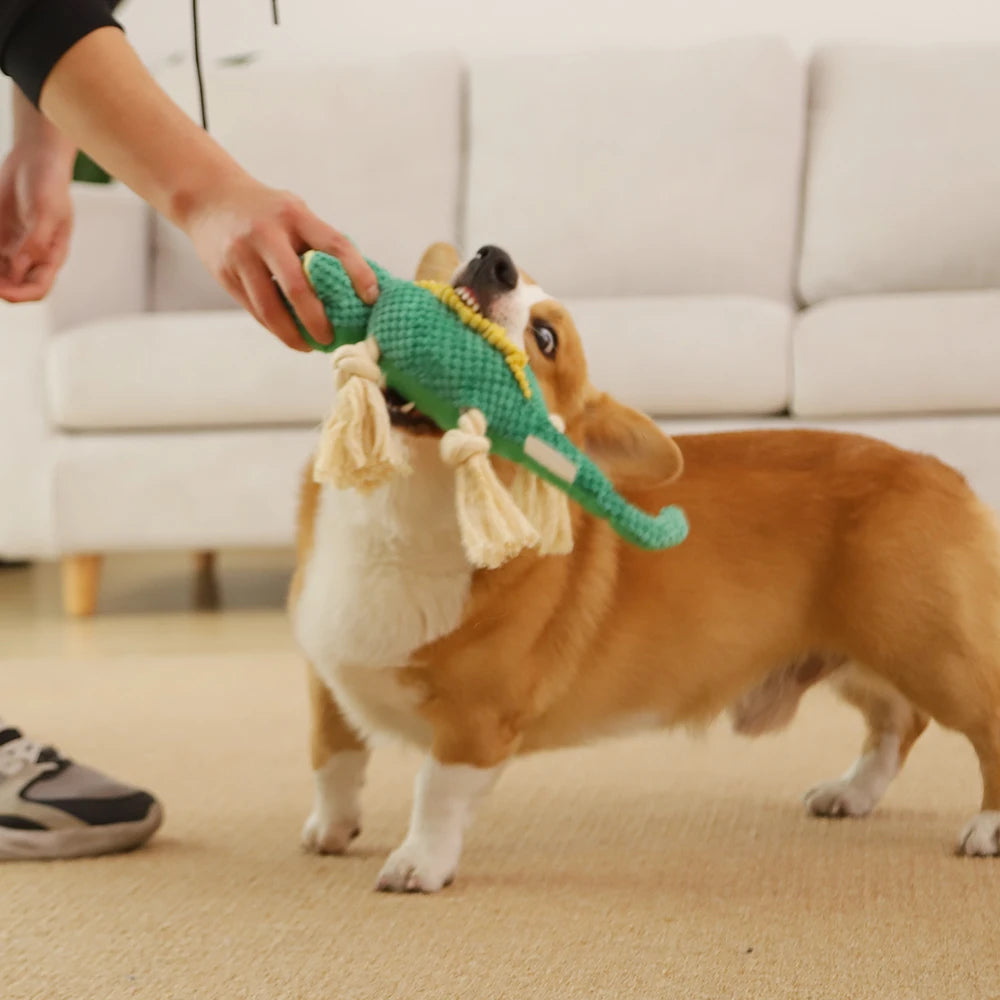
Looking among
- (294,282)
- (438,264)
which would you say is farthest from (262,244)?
(438,264)

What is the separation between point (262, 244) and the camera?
935 mm

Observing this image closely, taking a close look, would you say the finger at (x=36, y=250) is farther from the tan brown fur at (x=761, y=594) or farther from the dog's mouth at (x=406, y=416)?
the dog's mouth at (x=406, y=416)

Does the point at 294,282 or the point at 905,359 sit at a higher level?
the point at 294,282

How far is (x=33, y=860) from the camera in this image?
1313 mm

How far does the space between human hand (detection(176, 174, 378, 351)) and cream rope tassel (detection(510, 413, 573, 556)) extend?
0.23m

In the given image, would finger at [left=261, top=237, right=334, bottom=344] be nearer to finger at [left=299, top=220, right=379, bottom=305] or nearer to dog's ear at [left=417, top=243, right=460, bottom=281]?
finger at [left=299, top=220, right=379, bottom=305]

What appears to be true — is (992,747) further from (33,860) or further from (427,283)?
(33,860)

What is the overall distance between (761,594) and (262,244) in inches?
27.4

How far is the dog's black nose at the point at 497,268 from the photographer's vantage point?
1191 mm

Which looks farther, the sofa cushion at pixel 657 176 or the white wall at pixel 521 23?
the white wall at pixel 521 23

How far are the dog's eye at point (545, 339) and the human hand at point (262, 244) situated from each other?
0.29 m

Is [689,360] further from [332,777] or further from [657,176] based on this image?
[332,777]

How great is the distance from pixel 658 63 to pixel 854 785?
2251 millimetres

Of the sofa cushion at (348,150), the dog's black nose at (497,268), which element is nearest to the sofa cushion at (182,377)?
the sofa cushion at (348,150)
